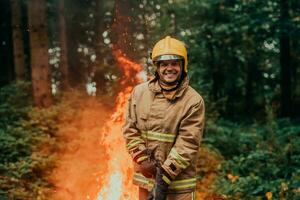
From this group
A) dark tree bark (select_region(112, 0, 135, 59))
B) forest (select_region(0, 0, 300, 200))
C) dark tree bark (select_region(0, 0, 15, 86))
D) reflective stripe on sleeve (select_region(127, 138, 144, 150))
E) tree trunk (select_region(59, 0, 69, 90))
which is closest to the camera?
reflective stripe on sleeve (select_region(127, 138, 144, 150))

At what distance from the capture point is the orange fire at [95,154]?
257 inches

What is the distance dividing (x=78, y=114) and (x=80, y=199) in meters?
4.06

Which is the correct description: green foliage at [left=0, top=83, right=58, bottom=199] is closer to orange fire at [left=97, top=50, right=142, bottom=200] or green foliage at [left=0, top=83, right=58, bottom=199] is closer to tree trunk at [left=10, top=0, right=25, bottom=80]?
orange fire at [left=97, top=50, right=142, bottom=200]

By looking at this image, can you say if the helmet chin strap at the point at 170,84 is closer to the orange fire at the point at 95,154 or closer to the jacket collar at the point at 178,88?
the jacket collar at the point at 178,88

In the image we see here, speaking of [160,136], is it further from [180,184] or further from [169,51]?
[169,51]

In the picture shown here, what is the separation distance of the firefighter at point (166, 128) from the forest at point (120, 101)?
1.98 meters

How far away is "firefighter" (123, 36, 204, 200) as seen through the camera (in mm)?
4168

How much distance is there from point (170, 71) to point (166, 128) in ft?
1.82

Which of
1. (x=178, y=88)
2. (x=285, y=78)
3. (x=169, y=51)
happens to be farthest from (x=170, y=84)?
(x=285, y=78)

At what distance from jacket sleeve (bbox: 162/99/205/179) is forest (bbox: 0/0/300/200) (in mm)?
2211

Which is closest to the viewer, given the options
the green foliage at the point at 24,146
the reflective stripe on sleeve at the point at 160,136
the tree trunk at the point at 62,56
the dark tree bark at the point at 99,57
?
the reflective stripe on sleeve at the point at 160,136

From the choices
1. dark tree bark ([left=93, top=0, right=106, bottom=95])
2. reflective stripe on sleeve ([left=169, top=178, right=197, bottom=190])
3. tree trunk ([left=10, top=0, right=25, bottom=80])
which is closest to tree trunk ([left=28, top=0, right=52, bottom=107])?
dark tree bark ([left=93, top=0, right=106, bottom=95])

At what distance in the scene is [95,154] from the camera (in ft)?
30.8

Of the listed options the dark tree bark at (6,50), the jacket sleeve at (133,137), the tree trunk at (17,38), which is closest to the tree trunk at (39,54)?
the tree trunk at (17,38)
